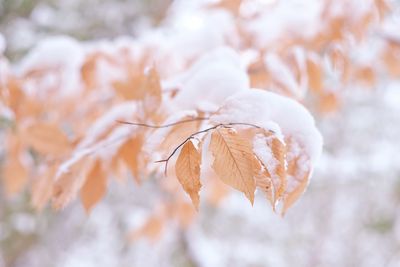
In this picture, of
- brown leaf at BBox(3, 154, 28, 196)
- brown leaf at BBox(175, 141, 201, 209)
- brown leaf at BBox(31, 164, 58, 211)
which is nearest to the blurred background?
brown leaf at BBox(3, 154, 28, 196)

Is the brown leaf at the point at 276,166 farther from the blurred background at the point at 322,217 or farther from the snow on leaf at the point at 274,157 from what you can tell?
the blurred background at the point at 322,217


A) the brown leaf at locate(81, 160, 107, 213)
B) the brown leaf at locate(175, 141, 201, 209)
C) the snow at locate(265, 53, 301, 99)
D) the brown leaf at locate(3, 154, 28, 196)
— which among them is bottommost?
the brown leaf at locate(3, 154, 28, 196)

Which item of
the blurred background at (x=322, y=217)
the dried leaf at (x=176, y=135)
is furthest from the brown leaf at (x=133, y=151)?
the blurred background at (x=322, y=217)

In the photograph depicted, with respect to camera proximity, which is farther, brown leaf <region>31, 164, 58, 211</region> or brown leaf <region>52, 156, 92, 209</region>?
brown leaf <region>31, 164, 58, 211</region>

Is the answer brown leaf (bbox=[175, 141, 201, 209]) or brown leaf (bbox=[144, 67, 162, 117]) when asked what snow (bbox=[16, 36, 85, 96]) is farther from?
brown leaf (bbox=[175, 141, 201, 209])

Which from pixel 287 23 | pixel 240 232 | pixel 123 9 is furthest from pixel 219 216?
pixel 287 23

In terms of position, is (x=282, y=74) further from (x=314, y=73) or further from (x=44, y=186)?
(x=44, y=186)
